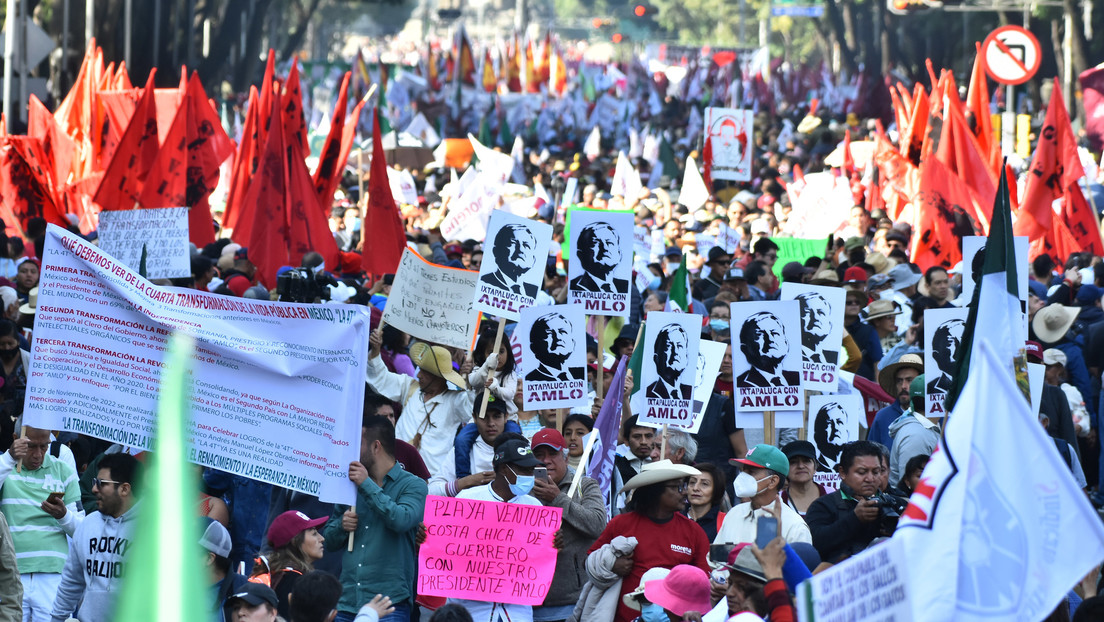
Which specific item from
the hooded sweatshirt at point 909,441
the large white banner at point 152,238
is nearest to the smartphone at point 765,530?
the hooded sweatshirt at point 909,441

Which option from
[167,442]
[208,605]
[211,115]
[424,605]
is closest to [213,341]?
[167,442]

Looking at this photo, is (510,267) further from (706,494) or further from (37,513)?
(37,513)

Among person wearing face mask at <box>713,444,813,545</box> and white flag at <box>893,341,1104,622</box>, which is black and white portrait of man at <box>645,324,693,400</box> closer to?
person wearing face mask at <box>713,444,813,545</box>

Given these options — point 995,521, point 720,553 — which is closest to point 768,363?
point 720,553

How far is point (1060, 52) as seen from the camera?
3941cm

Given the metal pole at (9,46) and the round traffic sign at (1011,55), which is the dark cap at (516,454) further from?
the round traffic sign at (1011,55)

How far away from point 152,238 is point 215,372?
6.02 m

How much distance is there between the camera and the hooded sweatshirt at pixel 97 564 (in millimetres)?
6273

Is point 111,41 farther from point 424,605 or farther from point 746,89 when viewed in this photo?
point 424,605

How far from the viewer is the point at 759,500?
6.70 m

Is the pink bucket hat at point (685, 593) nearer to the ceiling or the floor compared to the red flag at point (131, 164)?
nearer to the floor

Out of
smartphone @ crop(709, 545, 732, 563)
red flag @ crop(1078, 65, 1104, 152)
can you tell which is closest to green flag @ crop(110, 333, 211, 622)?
smartphone @ crop(709, 545, 732, 563)

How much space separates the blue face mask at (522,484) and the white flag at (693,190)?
13.3 m

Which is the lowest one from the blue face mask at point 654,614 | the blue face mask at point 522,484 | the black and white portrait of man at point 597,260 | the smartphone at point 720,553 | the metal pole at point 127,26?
the blue face mask at point 654,614
